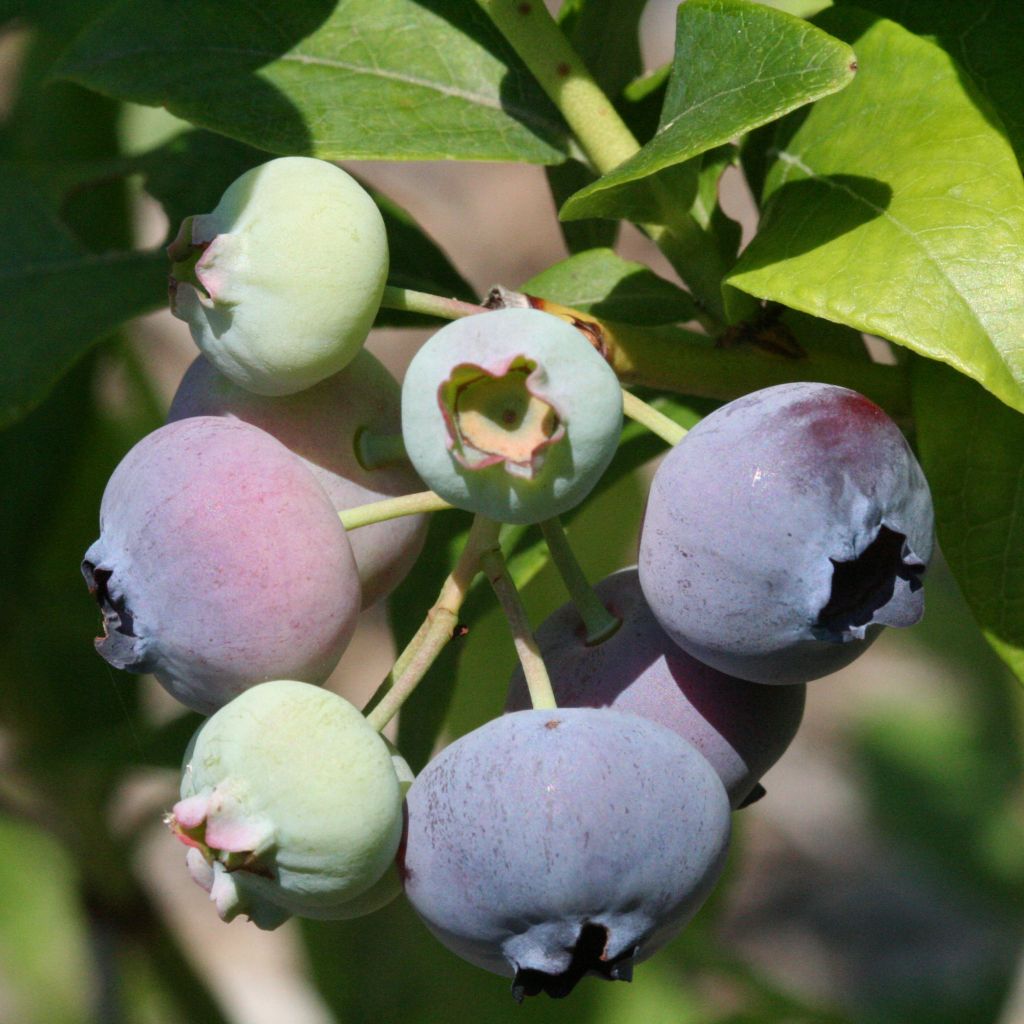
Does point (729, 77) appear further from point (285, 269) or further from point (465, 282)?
point (465, 282)

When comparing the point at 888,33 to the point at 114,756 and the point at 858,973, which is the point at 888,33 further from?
the point at 858,973

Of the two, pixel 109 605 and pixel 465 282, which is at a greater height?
pixel 109 605

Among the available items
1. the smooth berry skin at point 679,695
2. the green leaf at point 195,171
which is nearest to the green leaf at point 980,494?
the smooth berry skin at point 679,695

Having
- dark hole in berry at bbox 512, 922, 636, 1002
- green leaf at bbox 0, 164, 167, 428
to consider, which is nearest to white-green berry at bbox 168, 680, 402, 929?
dark hole in berry at bbox 512, 922, 636, 1002

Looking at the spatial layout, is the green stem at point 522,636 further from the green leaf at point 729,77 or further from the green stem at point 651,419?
the green leaf at point 729,77

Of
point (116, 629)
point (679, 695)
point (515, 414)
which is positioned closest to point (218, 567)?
point (116, 629)

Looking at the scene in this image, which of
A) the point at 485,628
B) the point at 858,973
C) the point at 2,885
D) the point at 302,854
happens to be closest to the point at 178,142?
the point at 485,628
